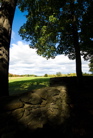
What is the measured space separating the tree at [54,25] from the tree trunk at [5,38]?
12.4ft

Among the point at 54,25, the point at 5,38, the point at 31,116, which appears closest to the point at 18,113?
the point at 31,116

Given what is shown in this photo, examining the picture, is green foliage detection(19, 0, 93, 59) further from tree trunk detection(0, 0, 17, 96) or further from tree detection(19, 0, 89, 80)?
tree trunk detection(0, 0, 17, 96)

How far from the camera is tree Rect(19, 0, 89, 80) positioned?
292 inches

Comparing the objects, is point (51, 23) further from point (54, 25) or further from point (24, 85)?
point (24, 85)

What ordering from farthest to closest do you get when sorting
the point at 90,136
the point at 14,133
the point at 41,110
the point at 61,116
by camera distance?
1. the point at 90,136
2. the point at 61,116
3. the point at 41,110
4. the point at 14,133

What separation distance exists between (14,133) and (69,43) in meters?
10.6

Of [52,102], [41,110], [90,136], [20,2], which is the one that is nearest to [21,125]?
[41,110]

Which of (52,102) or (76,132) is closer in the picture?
(52,102)

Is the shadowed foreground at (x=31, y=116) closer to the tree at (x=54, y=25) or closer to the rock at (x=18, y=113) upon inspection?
the rock at (x=18, y=113)

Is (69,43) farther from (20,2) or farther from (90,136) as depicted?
(90,136)

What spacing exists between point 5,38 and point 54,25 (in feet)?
19.1

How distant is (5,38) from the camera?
3592 millimetres

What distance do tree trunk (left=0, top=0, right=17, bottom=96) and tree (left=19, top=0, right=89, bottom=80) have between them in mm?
3771

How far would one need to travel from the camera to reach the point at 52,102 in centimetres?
241
